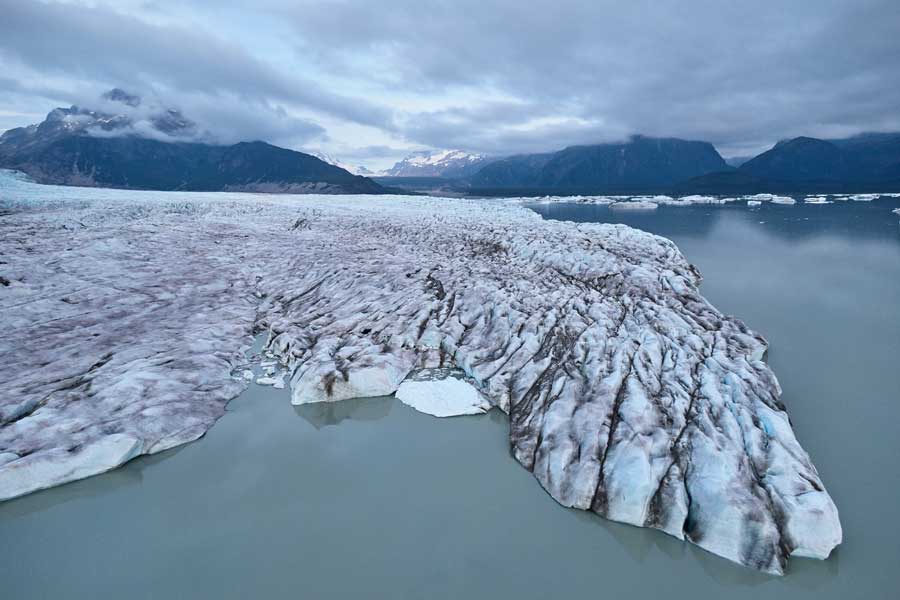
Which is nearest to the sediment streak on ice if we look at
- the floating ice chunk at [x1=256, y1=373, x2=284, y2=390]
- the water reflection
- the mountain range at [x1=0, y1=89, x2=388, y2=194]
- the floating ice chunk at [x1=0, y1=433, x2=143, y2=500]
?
the floating ice chunk at [x1=0, y1=433, x2=143, y2=500]

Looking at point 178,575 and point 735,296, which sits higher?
point 735,296

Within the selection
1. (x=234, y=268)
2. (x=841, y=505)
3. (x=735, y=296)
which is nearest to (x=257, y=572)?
(x=841, y=505)

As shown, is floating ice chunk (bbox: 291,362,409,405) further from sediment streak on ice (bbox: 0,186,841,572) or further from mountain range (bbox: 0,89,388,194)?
mountain range (bbox: 0,89,388,194)

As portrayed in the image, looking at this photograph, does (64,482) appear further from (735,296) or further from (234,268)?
(735,296)

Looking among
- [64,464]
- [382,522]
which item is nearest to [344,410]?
[382,522]

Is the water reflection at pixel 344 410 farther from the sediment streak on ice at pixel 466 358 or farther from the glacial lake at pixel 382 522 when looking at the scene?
the sediment streak on ice at pixel 466 358

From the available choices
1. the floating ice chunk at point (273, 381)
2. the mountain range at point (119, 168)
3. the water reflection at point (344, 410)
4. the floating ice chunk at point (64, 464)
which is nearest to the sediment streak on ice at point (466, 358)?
the floating ice chunk at point (64, 464)
